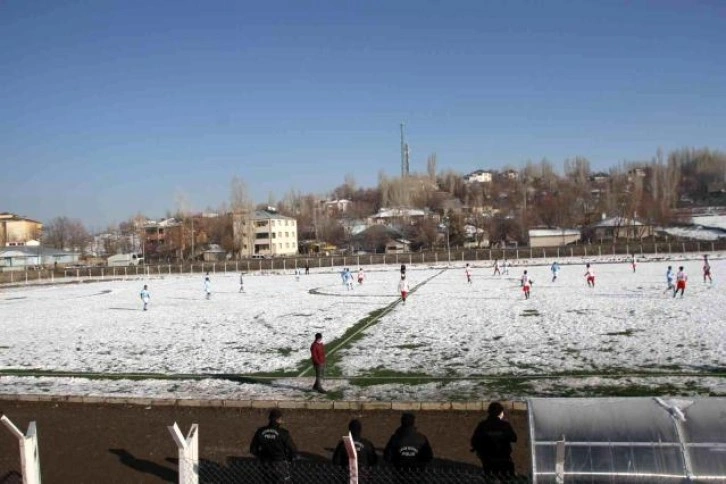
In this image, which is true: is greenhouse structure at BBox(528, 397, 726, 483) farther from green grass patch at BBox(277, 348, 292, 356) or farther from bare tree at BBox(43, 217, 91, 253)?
Result: bare tree at BBox(43, 217, 91, 253)

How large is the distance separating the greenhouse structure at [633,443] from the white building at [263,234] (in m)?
99.9

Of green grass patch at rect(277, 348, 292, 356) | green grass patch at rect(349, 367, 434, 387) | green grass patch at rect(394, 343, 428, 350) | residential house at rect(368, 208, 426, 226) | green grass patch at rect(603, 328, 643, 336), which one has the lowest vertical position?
green grass patch at rect(349, 367, 434, 387)

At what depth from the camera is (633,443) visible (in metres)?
5.45

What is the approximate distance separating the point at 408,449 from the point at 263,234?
347ft

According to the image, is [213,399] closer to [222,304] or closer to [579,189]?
[222,304]

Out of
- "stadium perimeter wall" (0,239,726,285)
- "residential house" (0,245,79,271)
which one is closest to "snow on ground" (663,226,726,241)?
"stadium perimeter wall" (0,239,726,285)

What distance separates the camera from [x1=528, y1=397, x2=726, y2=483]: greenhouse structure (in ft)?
17.2

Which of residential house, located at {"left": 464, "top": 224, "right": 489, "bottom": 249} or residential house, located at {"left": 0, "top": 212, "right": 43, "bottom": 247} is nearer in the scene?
residential house, located at {"left": 464, "top": 224, "right": 489, "bottom": 249}

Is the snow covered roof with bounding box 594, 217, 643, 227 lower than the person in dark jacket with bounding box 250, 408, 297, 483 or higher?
higher

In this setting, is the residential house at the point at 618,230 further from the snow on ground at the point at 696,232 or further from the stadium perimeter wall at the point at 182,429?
the stadium perimeter wall at the point at 182,429

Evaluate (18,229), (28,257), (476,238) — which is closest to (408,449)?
(476,238)

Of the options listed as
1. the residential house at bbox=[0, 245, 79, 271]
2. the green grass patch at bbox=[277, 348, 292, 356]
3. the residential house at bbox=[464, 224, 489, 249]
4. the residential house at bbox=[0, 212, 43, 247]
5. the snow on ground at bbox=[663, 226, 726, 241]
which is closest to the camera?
the green grass patch at bbox=[277, 348, 292, 356]

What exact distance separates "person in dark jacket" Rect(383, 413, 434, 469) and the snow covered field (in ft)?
17.9

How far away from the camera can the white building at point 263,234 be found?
348 ft
